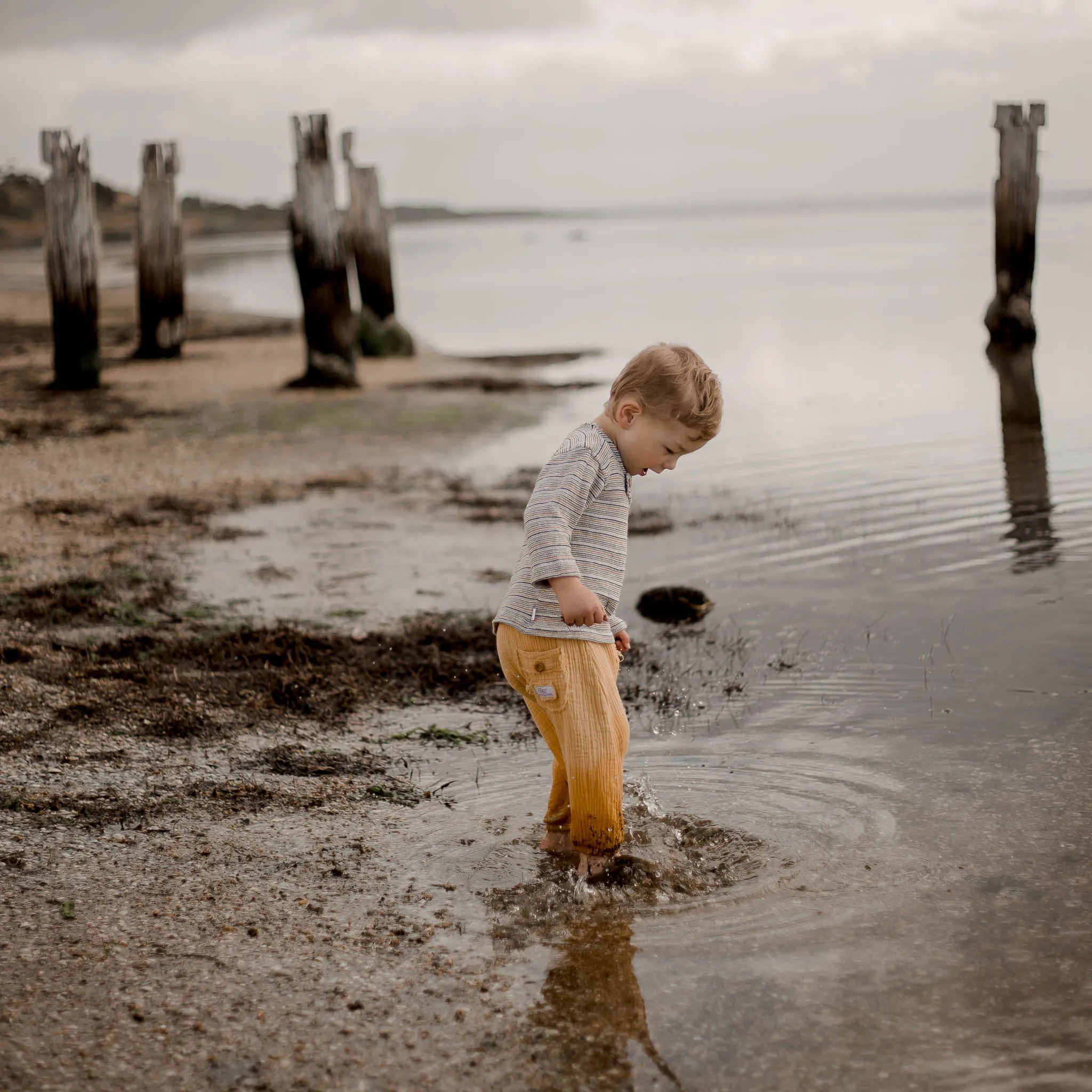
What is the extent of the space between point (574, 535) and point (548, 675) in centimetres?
38

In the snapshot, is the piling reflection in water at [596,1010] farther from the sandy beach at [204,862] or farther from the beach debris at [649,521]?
the beach debris at [649,521]

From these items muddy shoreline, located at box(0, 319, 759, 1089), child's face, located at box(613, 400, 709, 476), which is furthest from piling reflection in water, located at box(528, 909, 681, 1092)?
child's face, located at box(613, 400, 709, 476)

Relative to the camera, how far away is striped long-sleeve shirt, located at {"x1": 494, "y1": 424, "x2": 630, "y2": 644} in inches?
138

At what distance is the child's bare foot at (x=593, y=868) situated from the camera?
3.69 metres

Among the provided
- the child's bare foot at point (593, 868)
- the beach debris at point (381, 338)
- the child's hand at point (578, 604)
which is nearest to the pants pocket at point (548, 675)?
the child's hand at point (578, 604)

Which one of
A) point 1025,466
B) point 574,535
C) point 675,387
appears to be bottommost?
point 1025,466

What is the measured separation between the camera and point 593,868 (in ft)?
12.2

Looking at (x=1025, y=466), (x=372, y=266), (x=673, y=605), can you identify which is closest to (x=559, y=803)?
(x=673, y=605)

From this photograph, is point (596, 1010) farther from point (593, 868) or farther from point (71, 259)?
point (71, 259)

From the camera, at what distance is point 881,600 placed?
6.72m

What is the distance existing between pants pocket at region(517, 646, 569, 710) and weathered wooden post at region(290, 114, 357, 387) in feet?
39.2

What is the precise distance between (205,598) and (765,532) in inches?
140

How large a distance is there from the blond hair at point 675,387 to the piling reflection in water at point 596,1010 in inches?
52.2

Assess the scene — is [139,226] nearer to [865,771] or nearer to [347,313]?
[347,313]
